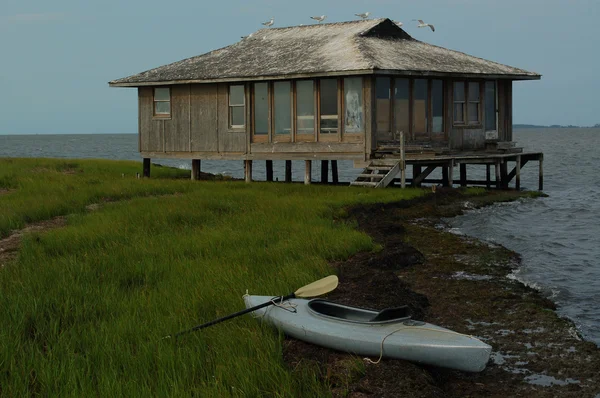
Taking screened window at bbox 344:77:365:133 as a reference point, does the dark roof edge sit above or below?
above

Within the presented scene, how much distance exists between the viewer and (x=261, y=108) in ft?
90.7

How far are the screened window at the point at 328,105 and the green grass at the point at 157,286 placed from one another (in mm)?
5119

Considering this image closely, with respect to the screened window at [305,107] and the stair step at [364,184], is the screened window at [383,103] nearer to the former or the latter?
the stair step at [364,184]

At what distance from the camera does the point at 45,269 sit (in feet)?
37.5

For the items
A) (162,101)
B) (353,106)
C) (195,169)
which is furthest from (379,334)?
(162,101)

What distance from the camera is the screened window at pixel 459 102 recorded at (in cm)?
2722

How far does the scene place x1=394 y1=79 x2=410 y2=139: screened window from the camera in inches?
1013

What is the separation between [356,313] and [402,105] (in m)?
17.9

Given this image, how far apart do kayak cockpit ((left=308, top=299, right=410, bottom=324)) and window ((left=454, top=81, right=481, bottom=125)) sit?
19.4 meters

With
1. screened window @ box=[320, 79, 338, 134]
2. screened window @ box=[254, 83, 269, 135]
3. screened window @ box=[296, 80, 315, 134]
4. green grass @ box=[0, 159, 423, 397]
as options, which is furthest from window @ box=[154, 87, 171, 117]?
green grass @ box=[0, 159, 423, 397]

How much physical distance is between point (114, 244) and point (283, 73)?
13293mm

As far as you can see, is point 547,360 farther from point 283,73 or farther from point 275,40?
point 275,40

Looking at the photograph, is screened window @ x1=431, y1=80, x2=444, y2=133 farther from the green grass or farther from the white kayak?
the white kayak

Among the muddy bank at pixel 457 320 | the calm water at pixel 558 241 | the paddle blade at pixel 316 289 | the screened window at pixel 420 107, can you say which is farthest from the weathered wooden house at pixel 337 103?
the paddle blade at pixel 316 289
